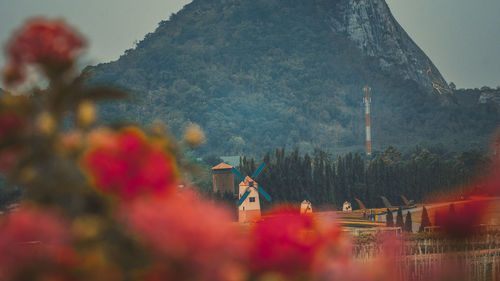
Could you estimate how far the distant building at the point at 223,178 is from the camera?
2053 inches

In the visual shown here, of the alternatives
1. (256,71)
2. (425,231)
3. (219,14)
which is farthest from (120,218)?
(219,14)

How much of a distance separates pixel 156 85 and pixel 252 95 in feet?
42.7

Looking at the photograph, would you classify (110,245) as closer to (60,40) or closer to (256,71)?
(60,40)

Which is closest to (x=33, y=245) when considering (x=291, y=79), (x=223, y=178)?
(x=223, y=178)

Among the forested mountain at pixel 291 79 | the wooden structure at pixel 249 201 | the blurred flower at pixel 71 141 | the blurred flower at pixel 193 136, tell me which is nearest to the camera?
the blurred flower at pixel 71 141

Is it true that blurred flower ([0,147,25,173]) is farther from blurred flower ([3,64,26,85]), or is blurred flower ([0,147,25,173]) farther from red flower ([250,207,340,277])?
red flower ([250,207,340,277])

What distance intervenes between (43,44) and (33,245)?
0.35m

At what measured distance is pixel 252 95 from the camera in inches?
4855

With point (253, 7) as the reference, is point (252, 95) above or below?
below

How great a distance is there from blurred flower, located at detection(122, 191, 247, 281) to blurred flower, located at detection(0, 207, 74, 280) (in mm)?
113

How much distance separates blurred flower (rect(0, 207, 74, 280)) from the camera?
1.40m

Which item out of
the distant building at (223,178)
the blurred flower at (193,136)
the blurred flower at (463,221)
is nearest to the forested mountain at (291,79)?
the distant building at (223,178)

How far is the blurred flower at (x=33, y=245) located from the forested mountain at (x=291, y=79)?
93944 millimetres

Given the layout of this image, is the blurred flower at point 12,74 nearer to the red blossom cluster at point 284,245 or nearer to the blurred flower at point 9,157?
the blurred flower at point 9,157
